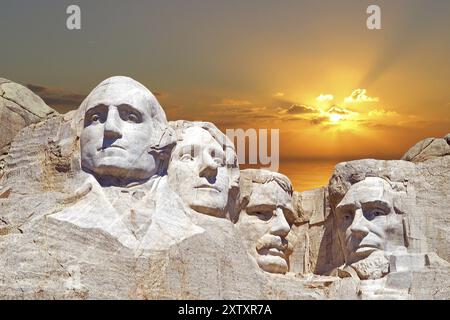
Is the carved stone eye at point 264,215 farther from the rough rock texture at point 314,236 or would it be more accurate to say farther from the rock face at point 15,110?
the rock face at point 15,110

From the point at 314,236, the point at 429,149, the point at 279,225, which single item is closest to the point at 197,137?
the point at 279,225

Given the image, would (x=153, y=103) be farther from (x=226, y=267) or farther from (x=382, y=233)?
(x=382, y=233)

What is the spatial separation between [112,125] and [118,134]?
132 millimetres

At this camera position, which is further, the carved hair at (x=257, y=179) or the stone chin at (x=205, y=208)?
the carved hair at (x=257, y=179)

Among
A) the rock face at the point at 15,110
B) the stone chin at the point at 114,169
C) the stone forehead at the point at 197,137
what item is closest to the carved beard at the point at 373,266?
the stone forehead at the point at 197,137

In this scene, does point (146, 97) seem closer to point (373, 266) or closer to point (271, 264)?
point (271, 264)

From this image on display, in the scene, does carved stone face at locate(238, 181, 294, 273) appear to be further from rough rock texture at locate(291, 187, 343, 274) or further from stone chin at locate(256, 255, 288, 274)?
rough rock texture at locate(291, 187, 343, 274)

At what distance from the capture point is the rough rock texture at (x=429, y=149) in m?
19.2

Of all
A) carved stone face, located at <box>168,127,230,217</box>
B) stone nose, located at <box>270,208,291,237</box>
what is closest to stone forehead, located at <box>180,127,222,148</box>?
carved stone face, located at <box>168,127,230,217</box>

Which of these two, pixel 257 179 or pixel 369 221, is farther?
pixel 257 179

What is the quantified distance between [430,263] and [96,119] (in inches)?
191

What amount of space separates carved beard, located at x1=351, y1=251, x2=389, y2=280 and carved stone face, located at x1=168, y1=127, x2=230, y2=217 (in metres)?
1.98

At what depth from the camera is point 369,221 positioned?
17.8 meters
